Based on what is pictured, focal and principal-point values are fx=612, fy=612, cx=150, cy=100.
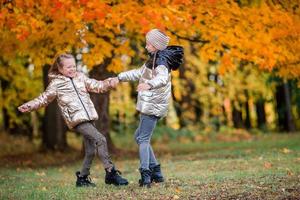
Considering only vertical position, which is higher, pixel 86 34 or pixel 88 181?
pixel 86 34

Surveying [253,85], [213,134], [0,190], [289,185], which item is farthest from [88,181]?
[253,85]

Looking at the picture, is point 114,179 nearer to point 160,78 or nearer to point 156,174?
point 156,174

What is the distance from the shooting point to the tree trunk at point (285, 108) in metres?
26.5

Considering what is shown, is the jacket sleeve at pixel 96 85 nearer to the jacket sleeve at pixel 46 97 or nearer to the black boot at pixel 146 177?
the jacket sleeve at pixel 46 97

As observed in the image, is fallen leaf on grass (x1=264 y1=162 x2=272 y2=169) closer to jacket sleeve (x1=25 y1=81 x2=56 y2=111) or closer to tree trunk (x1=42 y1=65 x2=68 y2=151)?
jacket sleeve (x1=25 y1=81 x2=56 y2=111)

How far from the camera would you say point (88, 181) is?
878cm

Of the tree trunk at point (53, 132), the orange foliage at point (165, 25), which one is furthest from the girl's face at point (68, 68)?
the tree trunk at point (53, 132)

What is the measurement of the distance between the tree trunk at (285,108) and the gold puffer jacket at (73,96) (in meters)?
18.5

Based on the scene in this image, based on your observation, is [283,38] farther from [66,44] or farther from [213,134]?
[213,134]

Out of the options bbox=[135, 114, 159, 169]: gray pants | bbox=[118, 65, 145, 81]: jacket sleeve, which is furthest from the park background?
bbox=[118, 65, 145, 81]: jacket sleeve

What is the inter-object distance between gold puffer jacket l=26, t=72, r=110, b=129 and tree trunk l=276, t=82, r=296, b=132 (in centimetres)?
1848

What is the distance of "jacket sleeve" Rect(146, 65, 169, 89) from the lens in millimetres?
7875

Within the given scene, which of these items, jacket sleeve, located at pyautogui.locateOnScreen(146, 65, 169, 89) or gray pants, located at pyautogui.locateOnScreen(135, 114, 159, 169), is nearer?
jacket sleeve, located at pyautogui.locateOnScreen(146, 65, 169, 89)

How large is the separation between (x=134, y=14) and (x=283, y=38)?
363 cm
